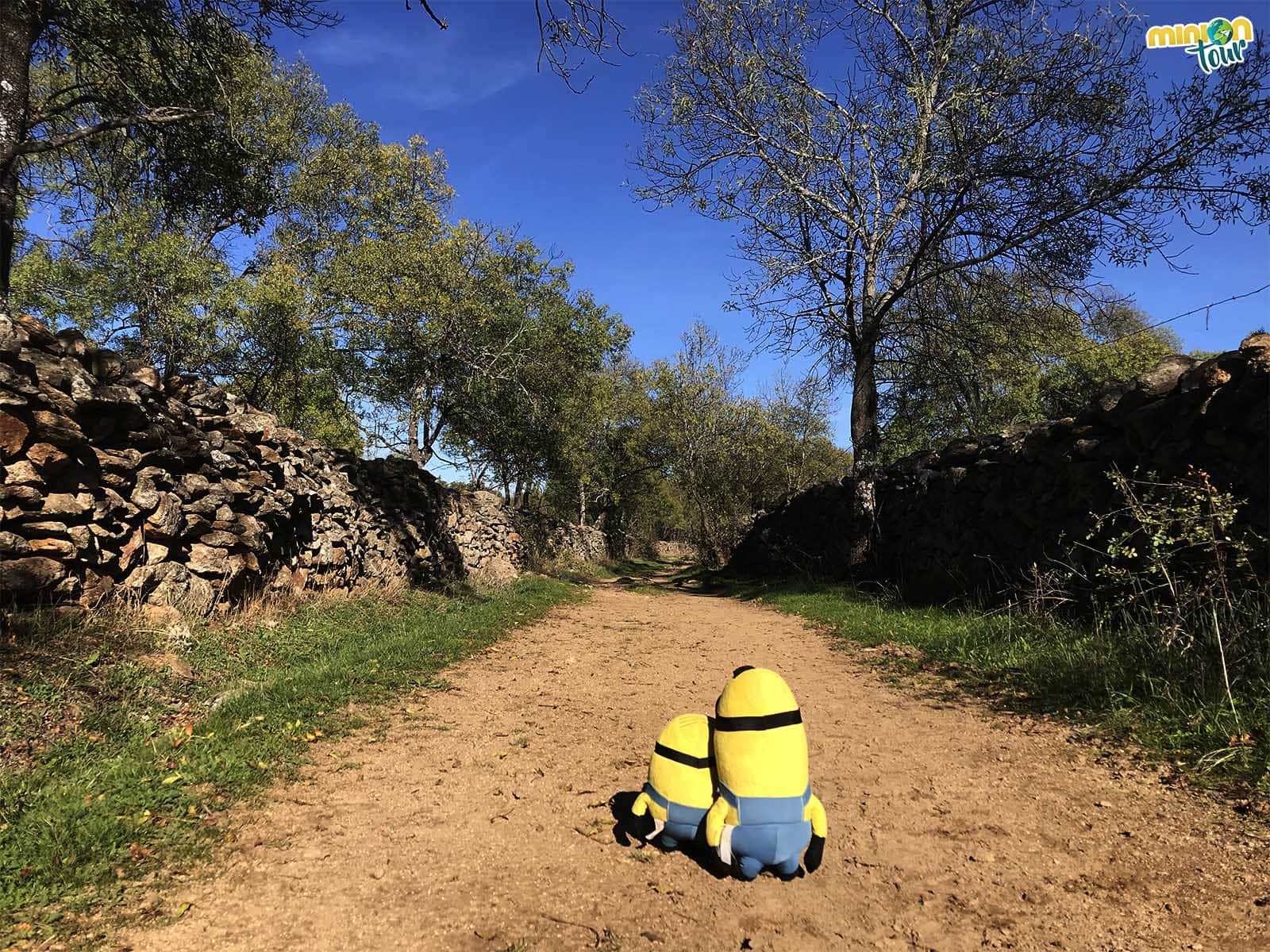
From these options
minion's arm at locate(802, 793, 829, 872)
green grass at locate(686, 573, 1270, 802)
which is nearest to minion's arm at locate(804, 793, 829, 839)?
minion's arm at locate(802, 793, 829, 872)

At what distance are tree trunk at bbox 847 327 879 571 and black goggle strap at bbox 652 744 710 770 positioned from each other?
11176 millimetres

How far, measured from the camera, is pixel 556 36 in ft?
10.0

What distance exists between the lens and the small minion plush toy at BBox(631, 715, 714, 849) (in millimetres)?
2895

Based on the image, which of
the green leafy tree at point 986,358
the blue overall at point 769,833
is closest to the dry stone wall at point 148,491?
the blue overall at point 769,833

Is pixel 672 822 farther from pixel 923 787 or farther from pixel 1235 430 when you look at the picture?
pixel 1235 430

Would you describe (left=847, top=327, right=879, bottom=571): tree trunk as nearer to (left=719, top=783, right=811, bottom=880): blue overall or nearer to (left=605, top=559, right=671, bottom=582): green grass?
(left=719, top=783, right=811, bottom=880): blue overall

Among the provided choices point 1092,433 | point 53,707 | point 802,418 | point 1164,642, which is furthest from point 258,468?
point 802,418

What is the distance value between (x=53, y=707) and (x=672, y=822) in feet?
12.4

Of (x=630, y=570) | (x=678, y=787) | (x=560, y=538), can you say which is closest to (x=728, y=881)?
(x=678, y=787)

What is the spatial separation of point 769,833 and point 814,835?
28 centimetres

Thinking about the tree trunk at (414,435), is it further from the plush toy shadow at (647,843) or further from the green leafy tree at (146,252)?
the plush toy shadow at (647,843)

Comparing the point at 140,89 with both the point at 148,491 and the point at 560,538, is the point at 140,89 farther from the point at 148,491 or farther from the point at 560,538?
the point at 560,538

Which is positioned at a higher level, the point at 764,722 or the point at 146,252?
the point at 146,252

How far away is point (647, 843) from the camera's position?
Result: 122 inches
